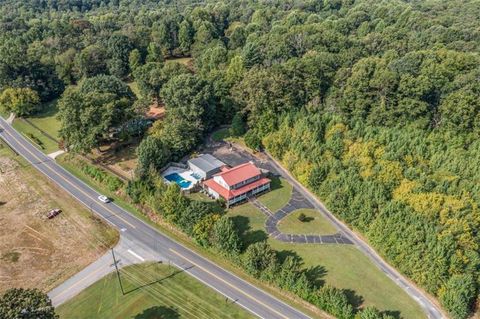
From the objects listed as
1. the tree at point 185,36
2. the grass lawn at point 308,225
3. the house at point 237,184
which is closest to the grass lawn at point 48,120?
the tree at point 185,36

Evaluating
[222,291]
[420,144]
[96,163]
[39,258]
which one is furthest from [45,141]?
[420,144]

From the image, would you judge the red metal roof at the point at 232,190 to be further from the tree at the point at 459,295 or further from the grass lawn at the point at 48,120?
the grass lawn at the point at 48,120

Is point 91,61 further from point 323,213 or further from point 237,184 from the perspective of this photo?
point 323,213

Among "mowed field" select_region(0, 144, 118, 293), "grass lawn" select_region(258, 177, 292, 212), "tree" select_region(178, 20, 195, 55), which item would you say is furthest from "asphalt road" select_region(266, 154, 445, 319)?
"tree" select_region(178, 20, 195, 55)

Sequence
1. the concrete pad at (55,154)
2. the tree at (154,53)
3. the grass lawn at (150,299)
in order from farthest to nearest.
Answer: the tree at (154,53) → the concrete pad at (55,154) → the grass lawn at (150,299)

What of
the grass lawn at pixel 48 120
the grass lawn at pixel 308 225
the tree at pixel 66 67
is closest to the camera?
the grass lawn at pixel 308 225

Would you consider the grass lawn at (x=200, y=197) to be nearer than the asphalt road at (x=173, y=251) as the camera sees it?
No

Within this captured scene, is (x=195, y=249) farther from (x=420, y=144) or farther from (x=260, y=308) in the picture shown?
(x=420, y=144)

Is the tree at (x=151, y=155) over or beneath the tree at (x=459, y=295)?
over
